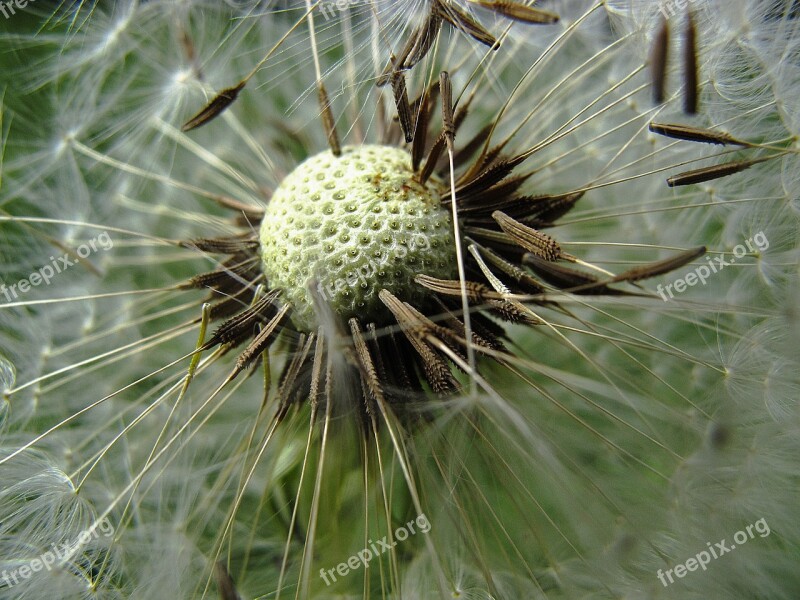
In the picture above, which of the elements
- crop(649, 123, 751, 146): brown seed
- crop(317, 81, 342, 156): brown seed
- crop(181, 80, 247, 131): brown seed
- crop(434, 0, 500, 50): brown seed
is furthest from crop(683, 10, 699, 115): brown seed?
crop(181, 80, 247, 131): brown seed

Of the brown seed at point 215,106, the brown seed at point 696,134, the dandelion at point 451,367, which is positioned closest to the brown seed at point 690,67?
the dandelion at point 451,367

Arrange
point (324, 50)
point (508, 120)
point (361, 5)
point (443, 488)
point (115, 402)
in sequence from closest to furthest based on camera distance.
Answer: point (443, 488), point (361, 5), point (324, 50), point (115, 402), point (508, 120)

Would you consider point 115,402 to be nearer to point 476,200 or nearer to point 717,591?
point 476,200

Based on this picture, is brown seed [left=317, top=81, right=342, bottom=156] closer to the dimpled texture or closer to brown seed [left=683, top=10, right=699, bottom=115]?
the dimpled texture

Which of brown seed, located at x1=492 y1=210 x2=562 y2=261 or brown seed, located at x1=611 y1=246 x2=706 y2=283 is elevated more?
brown seed, located at x1=492 y1=210 x2=562 y2=261

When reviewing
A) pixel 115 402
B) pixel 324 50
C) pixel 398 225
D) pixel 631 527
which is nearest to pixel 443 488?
pixel 631 527

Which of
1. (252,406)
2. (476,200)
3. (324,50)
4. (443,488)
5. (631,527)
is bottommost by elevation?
(631,527)

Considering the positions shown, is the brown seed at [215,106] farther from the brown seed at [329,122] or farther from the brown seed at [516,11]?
the brown seed at [516,11]

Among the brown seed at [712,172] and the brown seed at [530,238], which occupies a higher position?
the brown seed at [530,238]
